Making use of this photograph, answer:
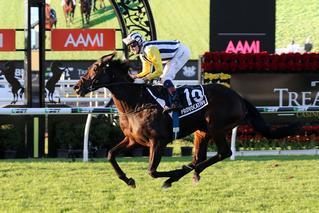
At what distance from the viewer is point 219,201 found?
6.77m

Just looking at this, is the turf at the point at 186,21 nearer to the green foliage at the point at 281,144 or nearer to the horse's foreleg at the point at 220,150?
the green foliage at the point at 281,144

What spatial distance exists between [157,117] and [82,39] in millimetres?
4723

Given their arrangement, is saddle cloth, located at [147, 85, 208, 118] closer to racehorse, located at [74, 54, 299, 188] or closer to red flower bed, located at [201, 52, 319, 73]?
racehorse, located at [74, 54, 299, 188]

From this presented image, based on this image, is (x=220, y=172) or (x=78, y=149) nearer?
(x=220, y=172)

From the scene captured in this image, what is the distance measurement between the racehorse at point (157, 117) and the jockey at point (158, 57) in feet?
0.35

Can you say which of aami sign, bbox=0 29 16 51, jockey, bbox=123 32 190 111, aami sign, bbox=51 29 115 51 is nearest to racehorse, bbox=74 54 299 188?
jockey, bbox=123 32 190 111

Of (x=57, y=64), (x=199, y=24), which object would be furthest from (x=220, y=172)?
(x=199, y=24)

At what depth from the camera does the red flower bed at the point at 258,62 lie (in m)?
11.2

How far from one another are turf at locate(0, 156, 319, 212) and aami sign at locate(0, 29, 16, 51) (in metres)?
2.11

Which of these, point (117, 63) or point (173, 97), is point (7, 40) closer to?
point (117, 63)

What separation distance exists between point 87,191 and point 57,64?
17.7 feet

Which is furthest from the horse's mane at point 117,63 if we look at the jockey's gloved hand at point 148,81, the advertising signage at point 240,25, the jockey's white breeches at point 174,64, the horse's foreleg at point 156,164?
the advertising signage at point 240,25

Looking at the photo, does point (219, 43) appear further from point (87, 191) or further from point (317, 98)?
point (87, 191)

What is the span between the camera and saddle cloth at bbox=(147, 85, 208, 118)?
706 centimetres
